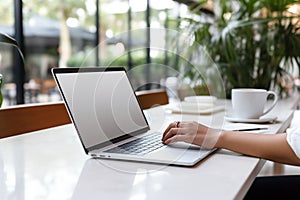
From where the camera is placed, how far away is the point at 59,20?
7102mm

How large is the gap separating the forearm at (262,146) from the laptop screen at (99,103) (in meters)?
0.26

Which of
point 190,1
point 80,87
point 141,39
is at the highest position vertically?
point 190,1

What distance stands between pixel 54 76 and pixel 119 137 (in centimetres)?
22

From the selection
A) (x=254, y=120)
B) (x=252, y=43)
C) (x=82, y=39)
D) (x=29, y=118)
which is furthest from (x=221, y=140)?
(x=82, y=39)

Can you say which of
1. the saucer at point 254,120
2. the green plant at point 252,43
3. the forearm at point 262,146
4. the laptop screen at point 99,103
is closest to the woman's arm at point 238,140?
the forearm at point 262,146

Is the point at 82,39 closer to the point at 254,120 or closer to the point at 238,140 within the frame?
the point at 254,120

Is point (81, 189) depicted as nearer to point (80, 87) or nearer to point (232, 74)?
point (80, 87)

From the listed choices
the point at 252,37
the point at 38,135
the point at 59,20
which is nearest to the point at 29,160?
the point at 38,135

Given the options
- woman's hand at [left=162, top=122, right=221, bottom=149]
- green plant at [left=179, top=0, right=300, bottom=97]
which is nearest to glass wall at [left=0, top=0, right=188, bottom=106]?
woman's hand at [left=162, top=122, right=221, bottom=149]

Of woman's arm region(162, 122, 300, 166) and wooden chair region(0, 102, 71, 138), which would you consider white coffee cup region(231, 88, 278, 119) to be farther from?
wooden chair region(0, 102, 71, 138)

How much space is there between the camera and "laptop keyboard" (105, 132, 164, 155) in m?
0.82

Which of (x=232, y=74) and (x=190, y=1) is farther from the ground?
(x=190, y=1)

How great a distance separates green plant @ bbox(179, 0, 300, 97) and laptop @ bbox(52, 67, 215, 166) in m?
1.32

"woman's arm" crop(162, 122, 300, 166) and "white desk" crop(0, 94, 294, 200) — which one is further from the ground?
"woman's arm" crop(162, 122, 300, 166)
